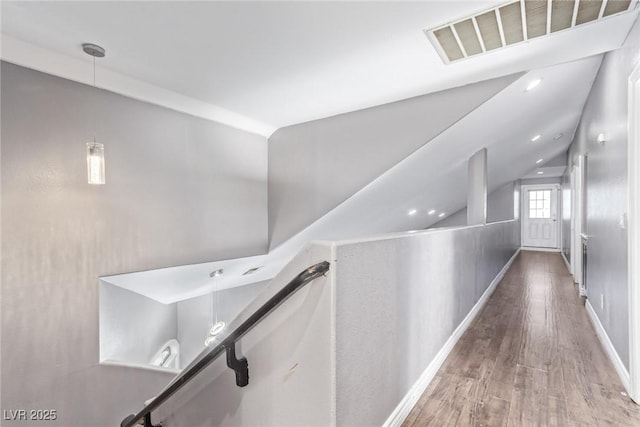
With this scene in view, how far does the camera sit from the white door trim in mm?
2012

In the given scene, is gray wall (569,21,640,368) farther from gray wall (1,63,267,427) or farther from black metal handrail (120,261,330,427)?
gray wall (1,63,267,427)

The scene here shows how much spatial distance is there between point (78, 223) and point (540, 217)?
11.2 metres

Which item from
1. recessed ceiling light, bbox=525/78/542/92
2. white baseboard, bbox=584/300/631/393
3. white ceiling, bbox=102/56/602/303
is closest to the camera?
white baseboard, bbox=584/300/631/393

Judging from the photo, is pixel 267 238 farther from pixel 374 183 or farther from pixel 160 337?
pixel 160 337

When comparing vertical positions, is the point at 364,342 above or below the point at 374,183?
below

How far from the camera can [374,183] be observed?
4.02 m

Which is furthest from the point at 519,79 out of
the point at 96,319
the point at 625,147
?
the point at 96,319

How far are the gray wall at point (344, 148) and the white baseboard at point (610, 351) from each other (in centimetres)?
240

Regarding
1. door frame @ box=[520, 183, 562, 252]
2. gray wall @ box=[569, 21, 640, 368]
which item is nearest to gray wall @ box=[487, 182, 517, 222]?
door frame @ box=[520, 183, 562, 252]

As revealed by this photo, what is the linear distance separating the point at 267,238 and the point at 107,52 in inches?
112

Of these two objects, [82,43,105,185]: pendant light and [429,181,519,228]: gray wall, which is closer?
[82,43,105,185]: pendant light

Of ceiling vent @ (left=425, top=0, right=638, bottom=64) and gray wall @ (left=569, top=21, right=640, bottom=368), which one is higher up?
ceiling vent @ (left=425, top=0, right=638, bottom=64)

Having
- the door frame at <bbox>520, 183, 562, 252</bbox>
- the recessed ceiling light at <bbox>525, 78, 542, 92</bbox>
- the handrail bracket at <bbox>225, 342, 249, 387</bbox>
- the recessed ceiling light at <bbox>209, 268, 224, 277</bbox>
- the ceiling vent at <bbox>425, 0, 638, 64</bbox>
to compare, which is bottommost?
the recessed ceiling light at <bbox>209, 268, 224, 277</bbox>

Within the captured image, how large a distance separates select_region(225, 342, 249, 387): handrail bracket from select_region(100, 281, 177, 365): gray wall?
2145 millimetres
